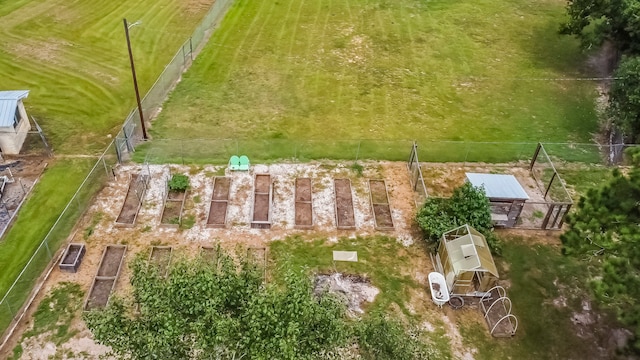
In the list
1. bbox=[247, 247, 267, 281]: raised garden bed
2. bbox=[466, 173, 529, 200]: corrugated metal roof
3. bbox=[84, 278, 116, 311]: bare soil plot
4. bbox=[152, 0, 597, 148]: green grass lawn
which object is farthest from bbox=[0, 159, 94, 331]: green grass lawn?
bbox=[466, 173, 529, 200]: corrugated metal roof

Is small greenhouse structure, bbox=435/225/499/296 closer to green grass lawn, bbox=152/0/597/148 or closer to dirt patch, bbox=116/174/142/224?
green grass lawn, bbox=152/0/597/148

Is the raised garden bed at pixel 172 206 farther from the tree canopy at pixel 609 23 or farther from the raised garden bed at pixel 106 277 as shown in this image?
the tree canopy at pixel 609 23

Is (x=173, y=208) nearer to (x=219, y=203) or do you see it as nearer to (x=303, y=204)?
(x=219, y=203)

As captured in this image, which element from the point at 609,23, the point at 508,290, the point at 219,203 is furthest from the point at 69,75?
the point at 609,23

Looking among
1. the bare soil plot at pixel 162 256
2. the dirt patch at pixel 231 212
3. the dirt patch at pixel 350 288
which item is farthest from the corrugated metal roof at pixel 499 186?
the bare soil plot at pixel 162 256

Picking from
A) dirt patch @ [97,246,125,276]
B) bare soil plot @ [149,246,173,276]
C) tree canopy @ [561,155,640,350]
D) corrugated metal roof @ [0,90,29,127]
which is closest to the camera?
tree canopy @ [561,155,640,350]
